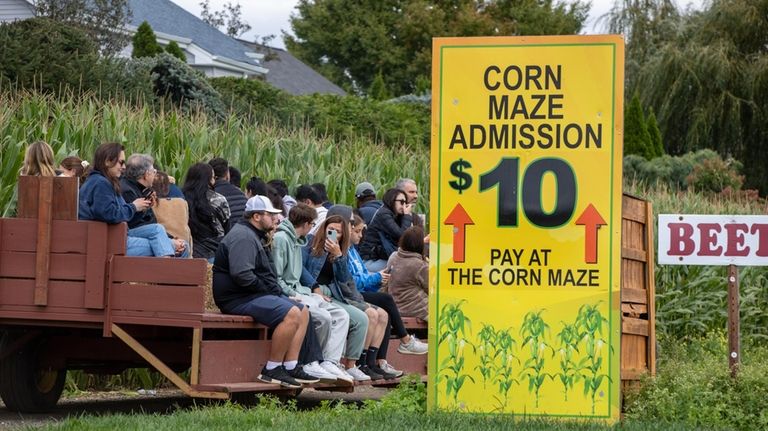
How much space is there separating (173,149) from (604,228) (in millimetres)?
8406

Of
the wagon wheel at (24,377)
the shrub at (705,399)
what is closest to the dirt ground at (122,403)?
the wagon wheel at (24,377)

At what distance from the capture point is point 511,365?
887cm

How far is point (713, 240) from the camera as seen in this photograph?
9992 millimetres

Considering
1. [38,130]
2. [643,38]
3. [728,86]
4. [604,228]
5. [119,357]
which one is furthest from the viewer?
[643,38]

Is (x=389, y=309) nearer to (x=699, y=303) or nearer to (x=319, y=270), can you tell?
(x=319, y=270)

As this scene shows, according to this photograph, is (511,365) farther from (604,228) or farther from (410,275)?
(410,275)

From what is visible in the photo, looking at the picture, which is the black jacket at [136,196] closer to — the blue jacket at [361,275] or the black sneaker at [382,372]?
the blue jacket at [361,275]

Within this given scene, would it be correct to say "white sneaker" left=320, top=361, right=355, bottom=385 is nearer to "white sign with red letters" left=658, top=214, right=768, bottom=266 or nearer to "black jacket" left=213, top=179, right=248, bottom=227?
"black jacket" left=213, top=179, right=248, bottom=227

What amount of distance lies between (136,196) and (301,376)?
75.9 inches

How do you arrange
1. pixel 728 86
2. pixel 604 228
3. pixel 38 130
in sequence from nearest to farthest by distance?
pixel 604 228, pixel 38 130, pixel 728 86

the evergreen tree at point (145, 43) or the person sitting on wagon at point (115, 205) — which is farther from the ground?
the evergreen tree at point (145, 43)

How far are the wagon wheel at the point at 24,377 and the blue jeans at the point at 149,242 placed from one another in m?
1.05

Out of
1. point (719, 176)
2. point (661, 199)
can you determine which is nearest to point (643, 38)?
point (719, 176)

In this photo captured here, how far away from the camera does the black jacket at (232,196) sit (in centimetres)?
1238
